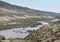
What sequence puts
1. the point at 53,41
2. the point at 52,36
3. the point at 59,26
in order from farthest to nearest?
the point at 59,26, the point at 52,36, the point at 53,41

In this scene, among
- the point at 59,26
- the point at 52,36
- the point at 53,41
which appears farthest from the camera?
the point at 59,26

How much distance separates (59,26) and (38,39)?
8.12 feet

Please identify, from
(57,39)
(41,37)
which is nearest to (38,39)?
(41,37)

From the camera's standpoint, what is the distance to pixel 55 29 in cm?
1673

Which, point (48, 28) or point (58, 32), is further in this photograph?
point (48, 28)

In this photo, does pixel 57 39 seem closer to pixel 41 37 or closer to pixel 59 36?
pixel 59 36

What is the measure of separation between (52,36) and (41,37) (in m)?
0.94

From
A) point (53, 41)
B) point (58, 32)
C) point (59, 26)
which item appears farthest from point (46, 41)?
point (59, 26)

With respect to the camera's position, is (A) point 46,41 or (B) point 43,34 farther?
(B) point 43,34

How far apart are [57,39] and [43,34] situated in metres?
1.65

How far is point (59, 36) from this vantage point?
51.3 ft

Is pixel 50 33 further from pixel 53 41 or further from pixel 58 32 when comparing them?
pixel 53 41

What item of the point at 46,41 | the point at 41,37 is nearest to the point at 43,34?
the point at 41,37

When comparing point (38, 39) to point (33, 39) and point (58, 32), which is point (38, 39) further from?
point (58, 32)
